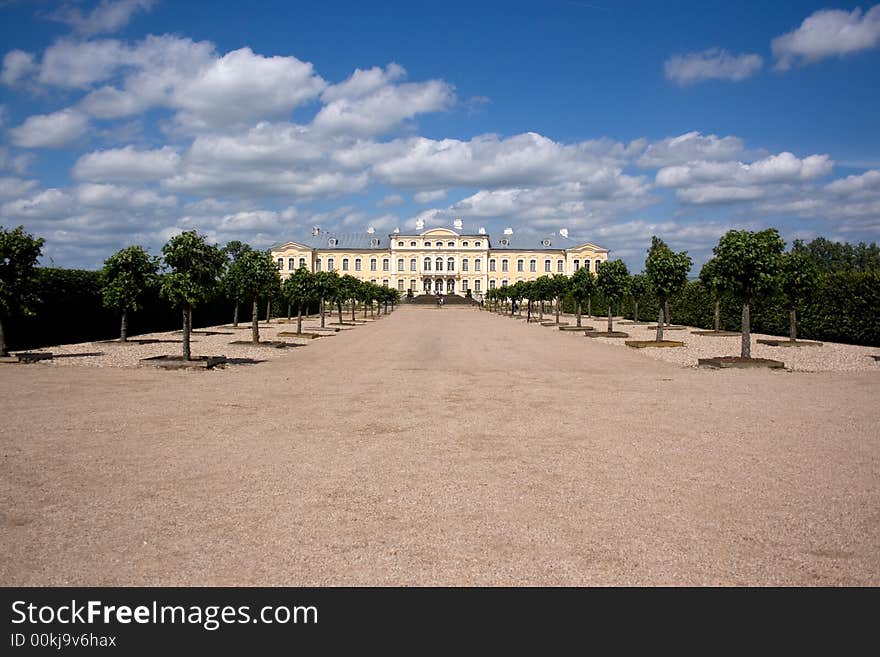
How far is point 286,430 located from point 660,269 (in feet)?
59.7

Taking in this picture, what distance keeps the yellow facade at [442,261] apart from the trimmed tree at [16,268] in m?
90.2

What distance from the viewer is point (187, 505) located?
5.36 meters

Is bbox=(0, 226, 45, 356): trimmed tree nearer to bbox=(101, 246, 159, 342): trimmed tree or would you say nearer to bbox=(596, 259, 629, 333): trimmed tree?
bbox=(101, 246, 159, 342): trimmed tree

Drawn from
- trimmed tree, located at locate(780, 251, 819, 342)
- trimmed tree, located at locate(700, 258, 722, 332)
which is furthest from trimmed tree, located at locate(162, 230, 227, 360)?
trimmed tree, located at locate(780, 251, 819, 342)

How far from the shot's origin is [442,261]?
358 feet

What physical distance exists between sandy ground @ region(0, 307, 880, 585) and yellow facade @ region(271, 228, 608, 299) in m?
96.4

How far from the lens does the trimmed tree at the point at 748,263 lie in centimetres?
1677

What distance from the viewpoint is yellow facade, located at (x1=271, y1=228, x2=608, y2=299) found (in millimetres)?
107875

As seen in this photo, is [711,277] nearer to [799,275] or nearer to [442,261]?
[799,275]

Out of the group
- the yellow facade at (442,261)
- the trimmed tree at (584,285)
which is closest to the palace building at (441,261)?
the yellow facade at (442,261)
